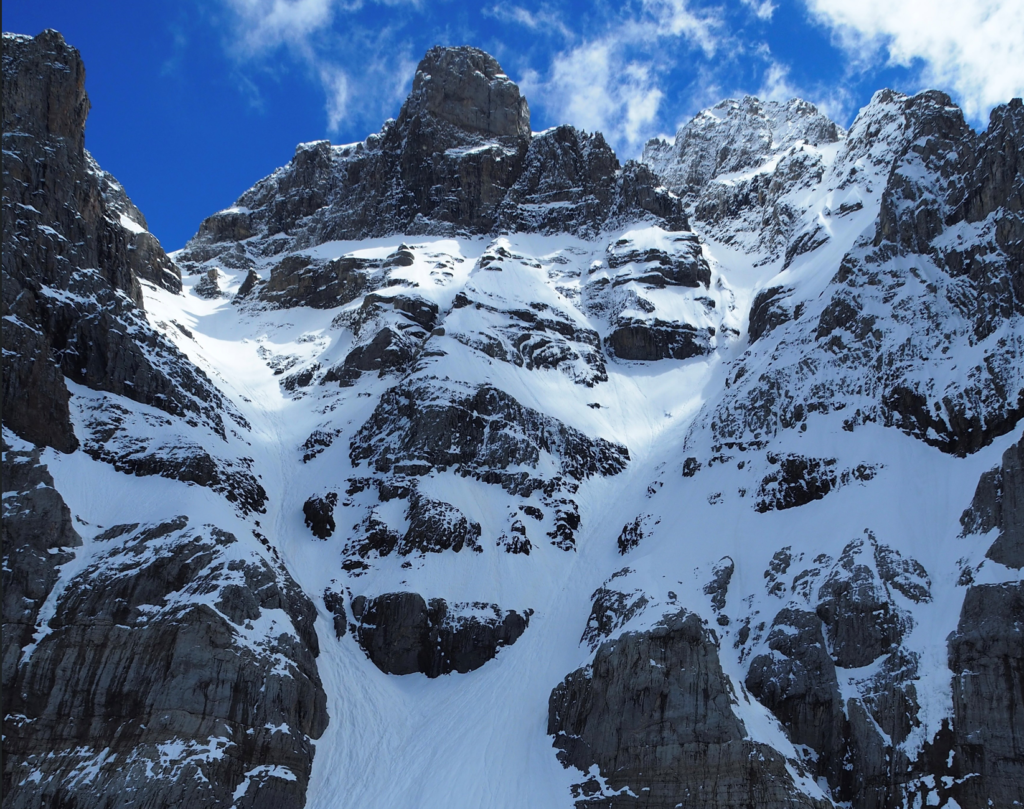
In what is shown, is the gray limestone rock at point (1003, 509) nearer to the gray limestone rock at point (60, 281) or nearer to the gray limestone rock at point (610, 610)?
the gray limestone rock at point (610, 610)

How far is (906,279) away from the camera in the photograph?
250ft

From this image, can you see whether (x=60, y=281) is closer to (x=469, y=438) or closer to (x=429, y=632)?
(x=469, y=438)

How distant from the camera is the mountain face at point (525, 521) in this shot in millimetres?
49406

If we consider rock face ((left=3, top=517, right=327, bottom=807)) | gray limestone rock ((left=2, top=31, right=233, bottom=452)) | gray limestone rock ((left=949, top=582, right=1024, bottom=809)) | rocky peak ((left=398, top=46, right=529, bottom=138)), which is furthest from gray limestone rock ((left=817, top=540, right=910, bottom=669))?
rocky peak ((left=398, top=46, right=529, bottom=138))

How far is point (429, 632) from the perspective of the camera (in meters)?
65.9

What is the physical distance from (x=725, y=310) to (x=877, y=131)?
1482 inches

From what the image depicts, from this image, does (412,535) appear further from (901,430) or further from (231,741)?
(901,430)

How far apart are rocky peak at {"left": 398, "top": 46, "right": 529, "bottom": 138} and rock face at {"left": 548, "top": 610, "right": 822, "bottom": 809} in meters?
115

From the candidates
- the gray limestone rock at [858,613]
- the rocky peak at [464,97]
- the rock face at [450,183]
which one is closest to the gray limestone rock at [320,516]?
the gray limestone rock at [858,613]

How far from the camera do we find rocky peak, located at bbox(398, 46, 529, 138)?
152500 millimetres

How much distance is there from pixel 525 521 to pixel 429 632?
572 inches

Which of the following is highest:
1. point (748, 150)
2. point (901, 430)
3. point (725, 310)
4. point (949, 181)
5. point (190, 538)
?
point (748, 150)

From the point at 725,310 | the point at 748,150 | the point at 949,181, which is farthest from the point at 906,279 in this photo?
the point at 748,150

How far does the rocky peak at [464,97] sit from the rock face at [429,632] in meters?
105
